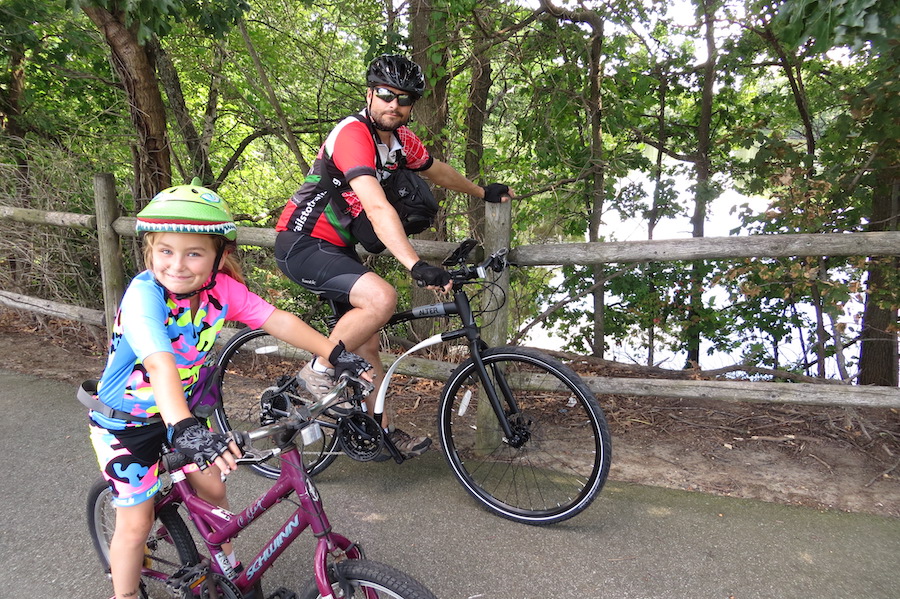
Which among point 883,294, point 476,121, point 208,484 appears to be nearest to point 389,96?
point 208,484

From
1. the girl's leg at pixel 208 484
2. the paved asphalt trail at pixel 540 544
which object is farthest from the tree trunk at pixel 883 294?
the girl's leg at pixel 208 484

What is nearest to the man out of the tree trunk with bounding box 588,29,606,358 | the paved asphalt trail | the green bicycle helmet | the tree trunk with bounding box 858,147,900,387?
the paved asphalt trail

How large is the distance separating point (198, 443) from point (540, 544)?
1.82 meters

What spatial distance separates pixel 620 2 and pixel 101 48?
6.00m

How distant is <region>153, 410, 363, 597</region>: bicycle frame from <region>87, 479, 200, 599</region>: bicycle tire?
66 mm

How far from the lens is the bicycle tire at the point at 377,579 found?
1743 millimetres

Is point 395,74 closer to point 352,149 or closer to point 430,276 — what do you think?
point 352,149

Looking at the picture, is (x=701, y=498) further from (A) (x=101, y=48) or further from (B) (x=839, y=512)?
(A) (x=101, y=48)

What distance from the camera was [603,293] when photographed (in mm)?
5738

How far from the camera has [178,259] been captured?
6.40ft

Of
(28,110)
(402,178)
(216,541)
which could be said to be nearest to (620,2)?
(402,178)

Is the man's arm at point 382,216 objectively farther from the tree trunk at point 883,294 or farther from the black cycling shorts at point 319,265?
the tree trunk at point 883,294

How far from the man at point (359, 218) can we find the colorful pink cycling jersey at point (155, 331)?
61cm

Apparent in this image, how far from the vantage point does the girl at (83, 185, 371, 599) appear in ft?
6.17
